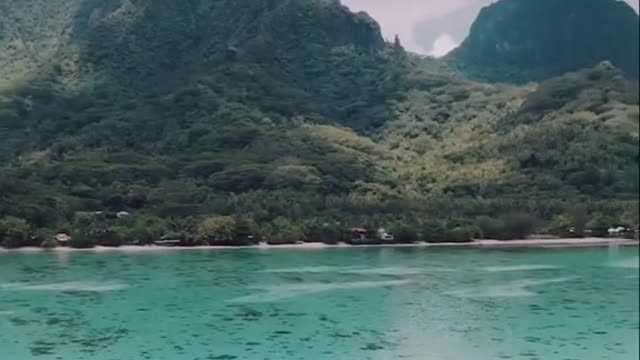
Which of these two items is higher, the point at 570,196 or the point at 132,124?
the point at 132,124

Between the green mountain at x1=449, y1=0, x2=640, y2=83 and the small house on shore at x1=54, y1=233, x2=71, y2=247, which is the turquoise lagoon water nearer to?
the small house on shore at x1=54, y1=233, x2=71, y2=247

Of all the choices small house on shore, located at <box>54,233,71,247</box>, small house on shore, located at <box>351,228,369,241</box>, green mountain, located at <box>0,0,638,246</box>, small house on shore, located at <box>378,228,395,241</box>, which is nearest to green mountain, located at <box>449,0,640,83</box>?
Answer: green mountain, located at <box>0,0,638,246</box>

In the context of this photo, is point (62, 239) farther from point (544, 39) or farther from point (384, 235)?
point (544, 39)

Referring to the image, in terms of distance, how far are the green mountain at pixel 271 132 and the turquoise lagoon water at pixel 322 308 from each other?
1.51m

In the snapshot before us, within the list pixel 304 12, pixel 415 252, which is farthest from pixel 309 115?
pixel 415 252

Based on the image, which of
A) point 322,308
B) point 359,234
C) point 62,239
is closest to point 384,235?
point 359,234

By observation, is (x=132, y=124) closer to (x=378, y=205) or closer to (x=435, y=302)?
(x=378, y=205)

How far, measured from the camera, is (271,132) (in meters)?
45.3

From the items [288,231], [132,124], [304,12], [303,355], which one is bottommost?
[303,355]

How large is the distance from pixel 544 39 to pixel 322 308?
29564mm

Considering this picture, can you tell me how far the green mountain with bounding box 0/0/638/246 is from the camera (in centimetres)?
2428

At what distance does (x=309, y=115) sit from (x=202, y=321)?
116 feet

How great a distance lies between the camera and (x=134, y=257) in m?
27.3

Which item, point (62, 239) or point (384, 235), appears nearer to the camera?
Result: point (62, 239)
